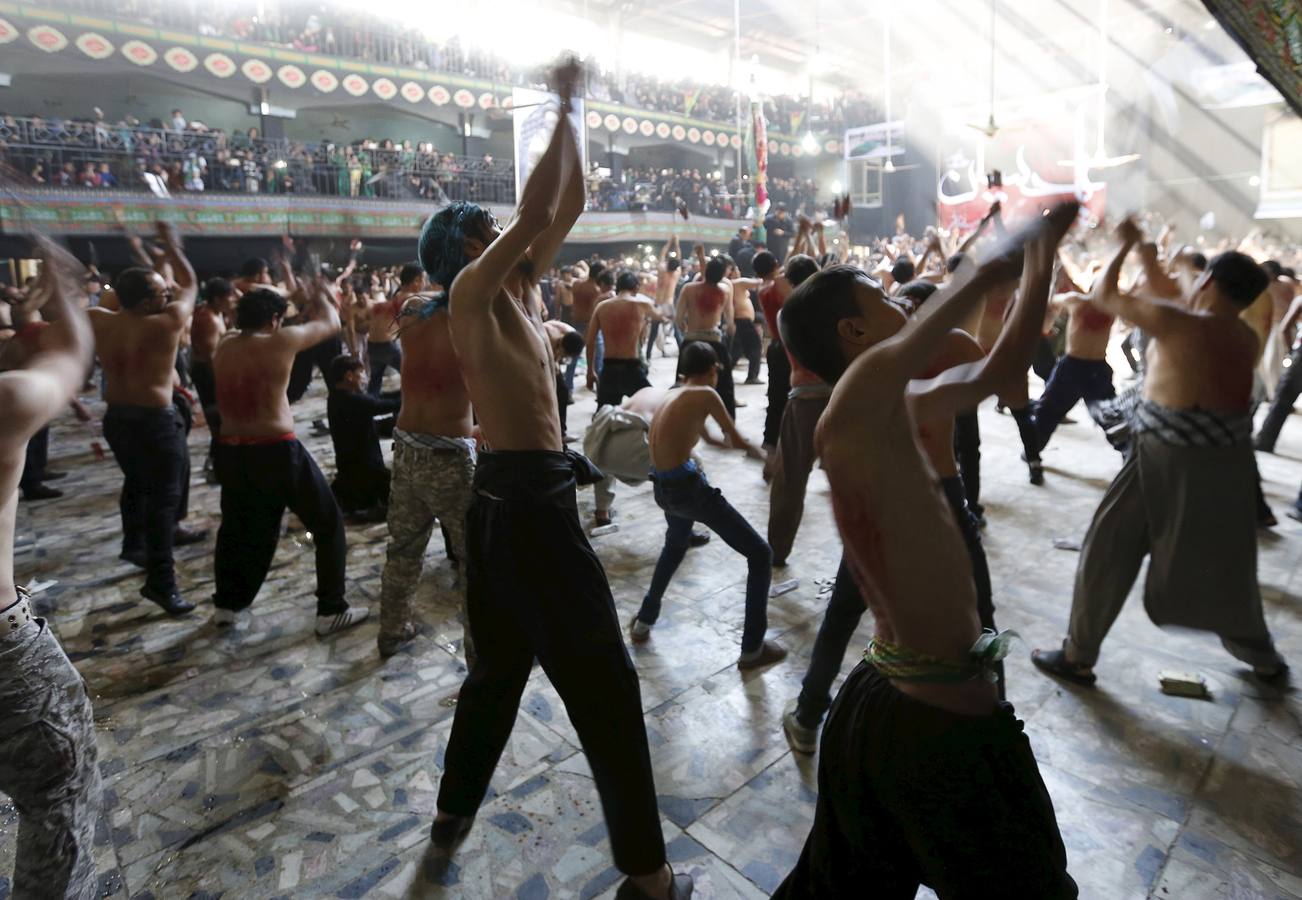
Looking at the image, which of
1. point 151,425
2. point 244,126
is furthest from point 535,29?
point 151,425

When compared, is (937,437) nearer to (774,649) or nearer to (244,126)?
(774,649)

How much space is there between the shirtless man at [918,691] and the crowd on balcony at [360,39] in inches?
574

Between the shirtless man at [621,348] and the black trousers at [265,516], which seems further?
the shirtless man at [621,348]

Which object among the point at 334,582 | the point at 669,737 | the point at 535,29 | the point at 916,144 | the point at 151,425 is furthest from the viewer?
the point at 916,144

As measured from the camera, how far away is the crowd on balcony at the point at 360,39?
16906 millimetres

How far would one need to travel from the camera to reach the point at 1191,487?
2.97 metres

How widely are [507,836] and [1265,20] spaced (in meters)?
5.29

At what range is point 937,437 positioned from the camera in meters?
2.55

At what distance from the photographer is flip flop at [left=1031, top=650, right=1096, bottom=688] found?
3211mm

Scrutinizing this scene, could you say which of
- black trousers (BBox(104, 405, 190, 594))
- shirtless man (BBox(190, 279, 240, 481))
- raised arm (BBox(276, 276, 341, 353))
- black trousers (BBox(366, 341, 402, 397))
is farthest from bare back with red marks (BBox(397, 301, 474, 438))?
black trousers (BBox(366, 341, 402, 397))

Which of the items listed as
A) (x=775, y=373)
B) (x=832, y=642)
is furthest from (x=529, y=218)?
(x=775, y=373)

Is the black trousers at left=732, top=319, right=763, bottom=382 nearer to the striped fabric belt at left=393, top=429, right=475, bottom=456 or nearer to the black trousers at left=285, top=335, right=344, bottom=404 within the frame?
Result: the black trousers at left=285, top=335, right=344, bottom=404

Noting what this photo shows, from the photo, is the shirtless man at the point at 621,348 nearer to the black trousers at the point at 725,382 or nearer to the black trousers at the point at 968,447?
the black trousers at the point at 725,382

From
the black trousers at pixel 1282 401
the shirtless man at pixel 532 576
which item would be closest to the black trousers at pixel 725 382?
Answer: the black trousers at pixel 1282 401
